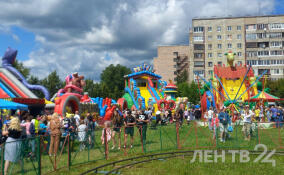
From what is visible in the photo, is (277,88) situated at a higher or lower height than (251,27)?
lower

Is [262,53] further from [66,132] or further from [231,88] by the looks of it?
[66,132]

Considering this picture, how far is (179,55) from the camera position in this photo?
71.9 meters

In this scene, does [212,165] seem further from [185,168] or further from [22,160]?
[22,160]

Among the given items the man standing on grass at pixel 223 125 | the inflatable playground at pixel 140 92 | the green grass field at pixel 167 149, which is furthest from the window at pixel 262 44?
the man standing on grass at pixel 223 125

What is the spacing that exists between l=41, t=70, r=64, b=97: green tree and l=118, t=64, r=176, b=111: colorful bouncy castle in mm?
23937

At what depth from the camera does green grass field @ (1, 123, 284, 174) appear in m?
8.19

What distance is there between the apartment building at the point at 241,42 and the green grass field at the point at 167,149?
43.0m

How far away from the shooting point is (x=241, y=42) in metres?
56.5

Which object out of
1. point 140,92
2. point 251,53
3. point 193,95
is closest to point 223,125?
point 140,92

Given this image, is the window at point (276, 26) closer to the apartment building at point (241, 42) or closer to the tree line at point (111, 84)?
the apartment building at point (241, 42)

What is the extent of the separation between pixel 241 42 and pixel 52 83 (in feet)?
122

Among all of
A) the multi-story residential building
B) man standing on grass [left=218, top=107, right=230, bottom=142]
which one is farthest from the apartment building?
man standing on grass [left=218, top=107, right=230, bottom=142]

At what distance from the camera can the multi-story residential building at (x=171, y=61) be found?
7156 centimetres

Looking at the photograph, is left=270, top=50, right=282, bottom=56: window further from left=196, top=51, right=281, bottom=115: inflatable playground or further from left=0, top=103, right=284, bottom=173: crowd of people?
left=0, top=103, right=284, bottom=173: crowd of people
